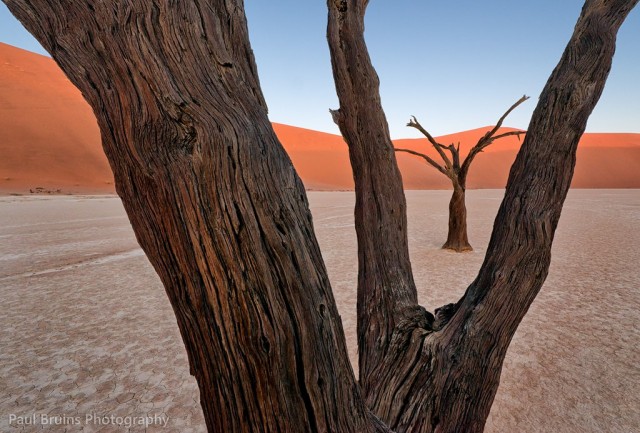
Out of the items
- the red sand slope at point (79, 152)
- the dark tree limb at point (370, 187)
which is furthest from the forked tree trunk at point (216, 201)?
the red sand slope at point (79, 152)

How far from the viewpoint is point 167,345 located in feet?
11.5

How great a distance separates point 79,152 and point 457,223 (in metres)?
46.5

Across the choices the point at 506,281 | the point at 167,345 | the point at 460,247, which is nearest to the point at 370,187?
the point at 506,281

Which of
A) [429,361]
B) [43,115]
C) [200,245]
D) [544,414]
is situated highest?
[43,115]

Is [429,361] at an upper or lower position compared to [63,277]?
upper

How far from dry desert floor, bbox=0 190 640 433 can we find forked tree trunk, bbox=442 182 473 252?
1.87 ft

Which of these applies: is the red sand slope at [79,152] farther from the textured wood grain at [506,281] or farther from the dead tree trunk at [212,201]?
the textured wood grain at [506,281]

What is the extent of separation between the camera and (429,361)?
1.49m

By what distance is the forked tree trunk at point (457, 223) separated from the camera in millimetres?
7367

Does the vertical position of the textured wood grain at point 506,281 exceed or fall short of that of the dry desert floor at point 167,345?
it exceeds it

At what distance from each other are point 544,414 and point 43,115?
59.0 m

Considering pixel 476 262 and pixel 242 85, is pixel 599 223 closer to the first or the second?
pixel 476 262

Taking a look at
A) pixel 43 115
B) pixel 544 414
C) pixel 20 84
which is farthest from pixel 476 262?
pixel 20 84

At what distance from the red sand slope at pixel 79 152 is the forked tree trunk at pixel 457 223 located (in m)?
34.8
